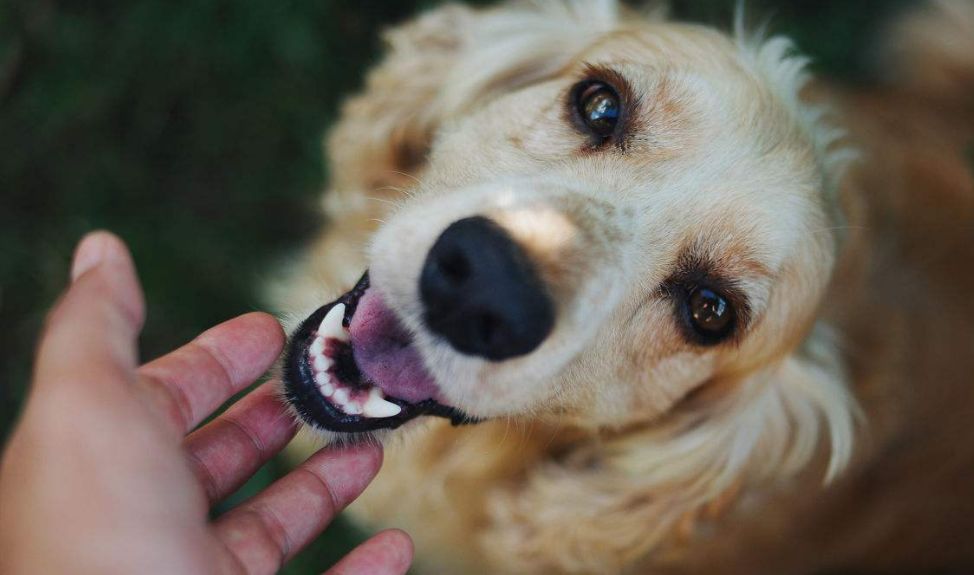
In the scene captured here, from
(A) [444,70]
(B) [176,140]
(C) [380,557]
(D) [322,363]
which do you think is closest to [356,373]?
(D) [322,363]

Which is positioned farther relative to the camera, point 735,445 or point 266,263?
point 266,263

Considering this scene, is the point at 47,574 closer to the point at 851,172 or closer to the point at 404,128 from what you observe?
the point at 404,128

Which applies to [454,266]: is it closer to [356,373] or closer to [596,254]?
[596,254]

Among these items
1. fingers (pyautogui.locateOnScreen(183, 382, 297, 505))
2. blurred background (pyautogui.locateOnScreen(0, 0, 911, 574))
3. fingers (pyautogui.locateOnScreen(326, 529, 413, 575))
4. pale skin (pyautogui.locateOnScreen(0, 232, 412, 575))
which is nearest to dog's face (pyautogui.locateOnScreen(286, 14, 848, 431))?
fingers (pyautogui.locateOnScreen(183, 382, 297, 505))

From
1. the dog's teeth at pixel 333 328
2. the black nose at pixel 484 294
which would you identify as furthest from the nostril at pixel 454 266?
the dog's teeth at pixel 333 328

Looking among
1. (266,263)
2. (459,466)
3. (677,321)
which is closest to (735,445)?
(677,321)

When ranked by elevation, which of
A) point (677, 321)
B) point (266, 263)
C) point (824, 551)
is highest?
point (677, 321)

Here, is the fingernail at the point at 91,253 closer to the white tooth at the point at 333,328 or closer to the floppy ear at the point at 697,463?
the white tooth at the point at 333,328
